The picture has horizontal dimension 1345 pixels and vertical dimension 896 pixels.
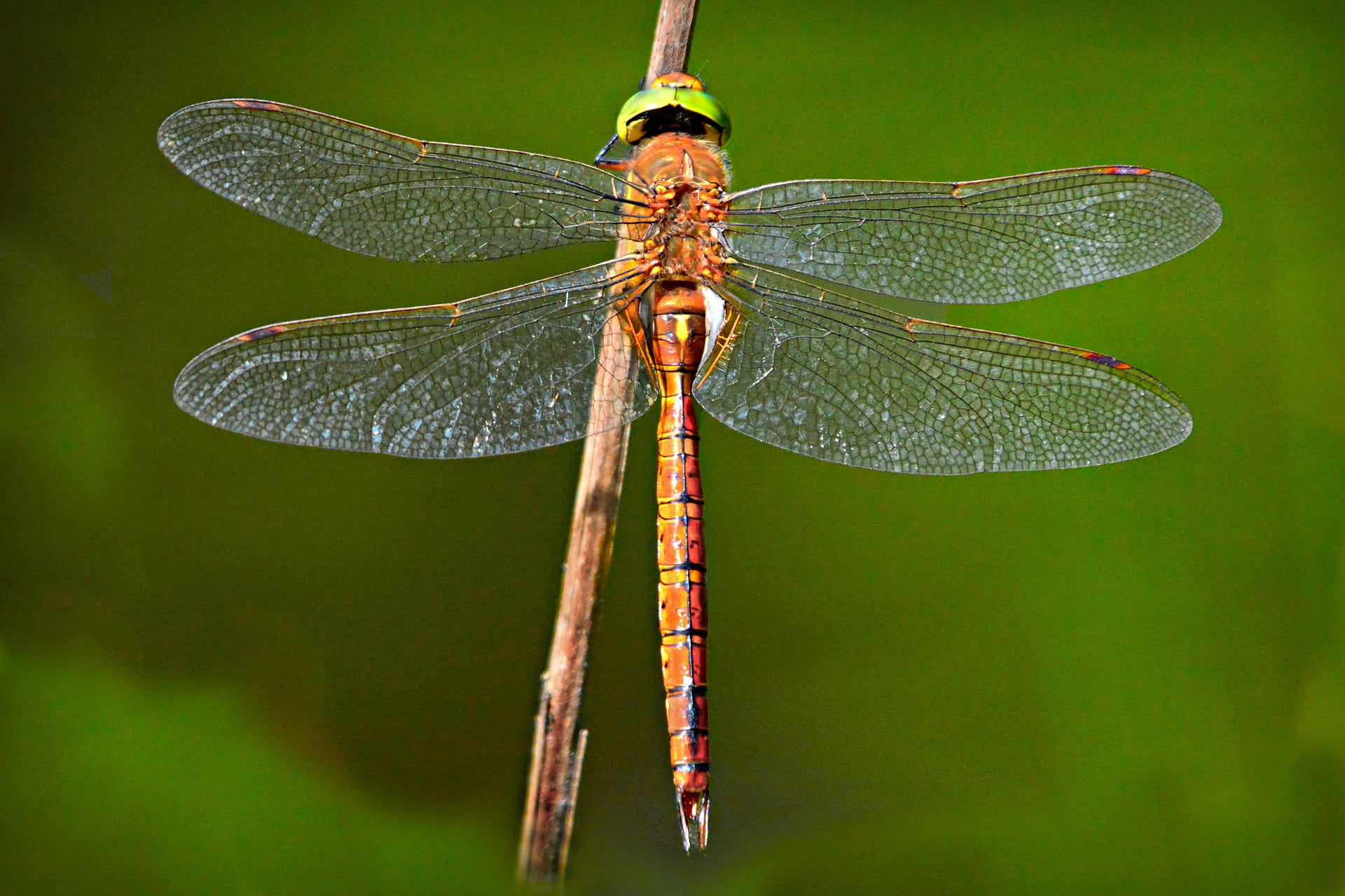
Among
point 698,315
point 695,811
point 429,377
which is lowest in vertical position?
point 695,811

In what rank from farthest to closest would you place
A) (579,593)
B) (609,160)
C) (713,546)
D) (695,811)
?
1. (713,546)
2. (609,160)
3. (579,593)
4. (695,811)

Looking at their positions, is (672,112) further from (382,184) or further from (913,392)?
(913,392)

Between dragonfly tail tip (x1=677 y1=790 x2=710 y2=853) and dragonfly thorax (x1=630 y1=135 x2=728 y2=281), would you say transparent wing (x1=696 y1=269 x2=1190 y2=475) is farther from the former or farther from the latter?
dragonfly tail tip (x1=677 y1=790 x2=710 y2=853)

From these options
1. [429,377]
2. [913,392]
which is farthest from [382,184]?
[913,392]

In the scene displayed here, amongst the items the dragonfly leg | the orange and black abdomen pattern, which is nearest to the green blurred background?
the dragonfly leg

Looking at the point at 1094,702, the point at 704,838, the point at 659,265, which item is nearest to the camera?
the point at 704,838

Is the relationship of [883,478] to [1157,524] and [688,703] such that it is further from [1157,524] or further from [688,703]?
[688,703]

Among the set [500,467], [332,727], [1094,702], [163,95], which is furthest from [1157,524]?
[163,95]
